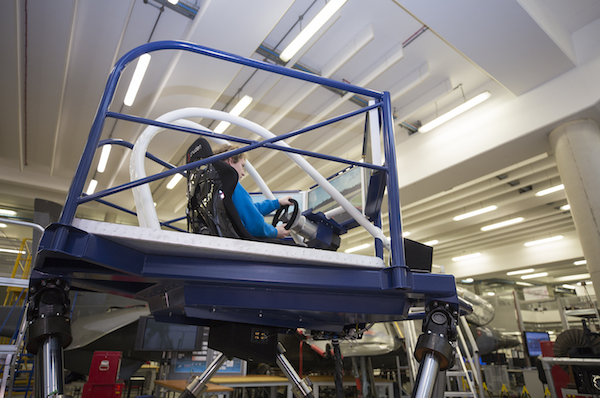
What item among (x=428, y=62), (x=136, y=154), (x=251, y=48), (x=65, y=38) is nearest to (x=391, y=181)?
(x=136, y=154)

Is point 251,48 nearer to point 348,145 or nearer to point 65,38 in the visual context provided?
point 65,38

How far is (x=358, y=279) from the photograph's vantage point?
164 centimetres

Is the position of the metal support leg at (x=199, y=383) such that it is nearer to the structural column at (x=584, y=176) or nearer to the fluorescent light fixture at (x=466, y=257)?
the structural column at (x=584, y=176)

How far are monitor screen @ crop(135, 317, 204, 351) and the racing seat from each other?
160 inches

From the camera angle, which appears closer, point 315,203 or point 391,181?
point 391,181

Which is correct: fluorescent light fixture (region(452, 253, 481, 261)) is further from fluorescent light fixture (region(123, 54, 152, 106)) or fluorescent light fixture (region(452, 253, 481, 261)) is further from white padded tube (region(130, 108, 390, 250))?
white padded tube (region(130, 108, 390, 250))

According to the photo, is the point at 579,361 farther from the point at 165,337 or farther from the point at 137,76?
the point at 137,76

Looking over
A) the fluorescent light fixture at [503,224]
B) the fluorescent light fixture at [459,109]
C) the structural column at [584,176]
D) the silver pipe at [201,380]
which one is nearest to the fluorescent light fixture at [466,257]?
the fluorescent light fixture at [503,224]

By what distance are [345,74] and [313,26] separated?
2.17m

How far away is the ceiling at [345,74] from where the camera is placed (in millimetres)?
5586

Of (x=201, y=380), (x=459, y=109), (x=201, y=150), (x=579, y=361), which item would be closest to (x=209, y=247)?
(x=201, y=150)

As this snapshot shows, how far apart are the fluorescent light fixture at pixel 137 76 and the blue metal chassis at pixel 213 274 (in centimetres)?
511

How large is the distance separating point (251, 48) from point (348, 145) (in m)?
4.34

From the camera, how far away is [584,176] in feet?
18.1
